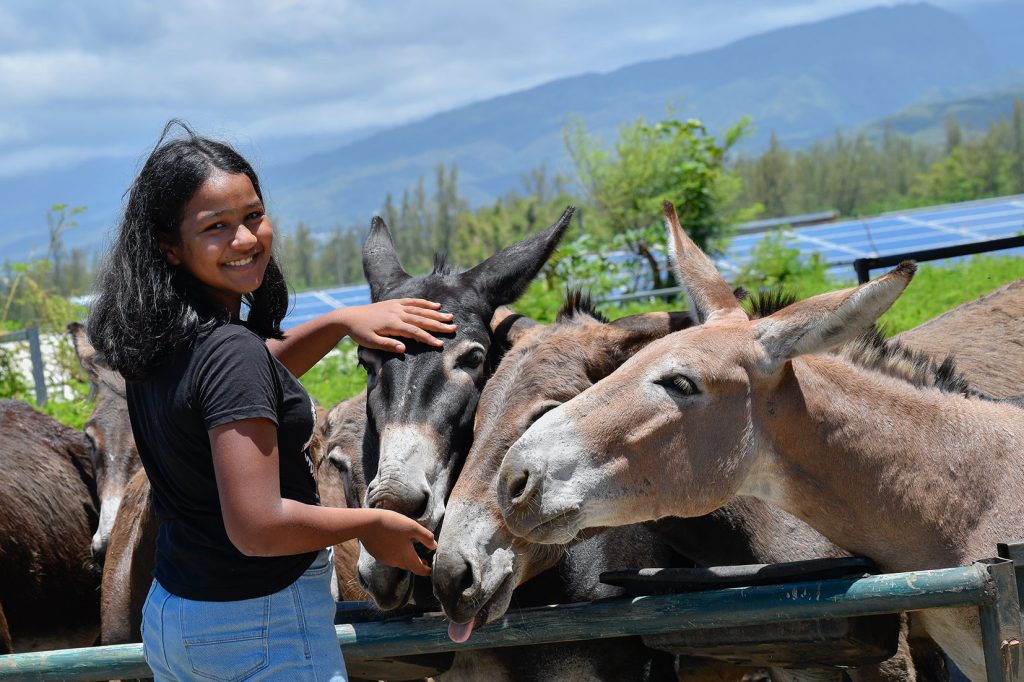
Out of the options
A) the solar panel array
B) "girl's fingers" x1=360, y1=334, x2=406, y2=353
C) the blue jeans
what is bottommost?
the solar panel array

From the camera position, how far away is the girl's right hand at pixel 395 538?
2736 millimetres

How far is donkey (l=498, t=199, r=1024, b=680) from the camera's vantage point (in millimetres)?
2953

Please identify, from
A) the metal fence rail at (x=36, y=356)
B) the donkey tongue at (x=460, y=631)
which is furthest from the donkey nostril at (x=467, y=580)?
the metal fence rail at (x=36, y=356)

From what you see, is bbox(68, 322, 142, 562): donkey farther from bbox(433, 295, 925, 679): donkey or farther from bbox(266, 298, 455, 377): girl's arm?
bbox(433, 295, 925, 679): donkey

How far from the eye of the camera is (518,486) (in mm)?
2961

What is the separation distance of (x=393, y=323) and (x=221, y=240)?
36.8 inches

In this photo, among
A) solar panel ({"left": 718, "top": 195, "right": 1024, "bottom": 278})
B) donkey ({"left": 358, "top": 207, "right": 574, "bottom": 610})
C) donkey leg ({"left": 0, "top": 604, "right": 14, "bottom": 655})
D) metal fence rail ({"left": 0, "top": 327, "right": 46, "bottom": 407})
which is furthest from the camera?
solar panel ({"left": 718, "top": 195, "right": 1024, "bottom": 278})

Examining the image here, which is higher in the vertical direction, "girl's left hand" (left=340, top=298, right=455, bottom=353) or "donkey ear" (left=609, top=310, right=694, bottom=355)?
"girl's left hand" (left=340, top=298, right=455, bottom=353)

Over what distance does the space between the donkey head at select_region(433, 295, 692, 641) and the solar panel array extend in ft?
70.1

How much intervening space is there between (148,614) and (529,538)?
3.56 ft

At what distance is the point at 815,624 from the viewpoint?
3.09 meters

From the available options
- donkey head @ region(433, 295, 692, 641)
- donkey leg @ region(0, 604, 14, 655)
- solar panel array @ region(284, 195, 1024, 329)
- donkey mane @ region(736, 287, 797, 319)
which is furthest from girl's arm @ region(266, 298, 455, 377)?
solar panel array @ region(284, 195, 1024, 329)

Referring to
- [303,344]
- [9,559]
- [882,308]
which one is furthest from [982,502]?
[9,559]

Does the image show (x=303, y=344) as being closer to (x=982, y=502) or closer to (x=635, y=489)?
(x=635, y=489)
